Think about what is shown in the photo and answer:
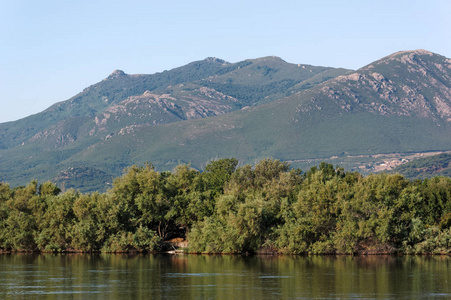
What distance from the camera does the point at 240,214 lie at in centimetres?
9094

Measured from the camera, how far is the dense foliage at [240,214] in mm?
89062

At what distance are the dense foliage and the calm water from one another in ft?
13.6

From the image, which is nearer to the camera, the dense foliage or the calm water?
the calm water

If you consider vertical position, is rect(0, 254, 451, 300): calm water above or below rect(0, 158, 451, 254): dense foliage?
below

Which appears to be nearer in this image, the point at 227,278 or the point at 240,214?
the point at 227,278

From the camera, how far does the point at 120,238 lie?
9794 cm

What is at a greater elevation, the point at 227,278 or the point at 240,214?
the point at 240,214

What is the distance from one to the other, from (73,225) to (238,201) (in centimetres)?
2409

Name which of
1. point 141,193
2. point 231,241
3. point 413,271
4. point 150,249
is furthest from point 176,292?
point 141,193

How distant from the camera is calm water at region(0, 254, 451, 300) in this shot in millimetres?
55875

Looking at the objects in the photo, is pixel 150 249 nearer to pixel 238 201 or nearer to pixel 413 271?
pixel 238 201

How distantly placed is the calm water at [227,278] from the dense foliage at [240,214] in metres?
4.14

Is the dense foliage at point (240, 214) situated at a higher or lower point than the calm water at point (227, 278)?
higher

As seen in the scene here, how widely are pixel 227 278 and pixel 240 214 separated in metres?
25.2
